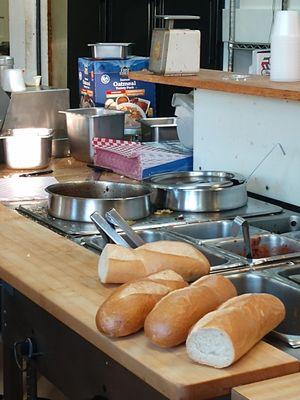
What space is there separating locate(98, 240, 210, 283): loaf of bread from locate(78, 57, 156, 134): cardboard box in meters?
1.89

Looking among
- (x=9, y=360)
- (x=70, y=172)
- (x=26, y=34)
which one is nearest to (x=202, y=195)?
(x=9, y=360)

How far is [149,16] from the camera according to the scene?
646 cm

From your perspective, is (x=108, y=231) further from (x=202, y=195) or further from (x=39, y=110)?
(x=39, y=110)

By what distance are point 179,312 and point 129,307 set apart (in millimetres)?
110

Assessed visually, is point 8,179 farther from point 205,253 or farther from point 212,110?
point 205,253

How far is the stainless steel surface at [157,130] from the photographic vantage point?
3.75 m

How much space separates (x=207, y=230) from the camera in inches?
103

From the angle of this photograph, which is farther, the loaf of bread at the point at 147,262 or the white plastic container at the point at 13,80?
the white plastic container at the point at 13,80

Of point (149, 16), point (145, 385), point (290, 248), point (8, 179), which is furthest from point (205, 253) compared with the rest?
point (149, 16)

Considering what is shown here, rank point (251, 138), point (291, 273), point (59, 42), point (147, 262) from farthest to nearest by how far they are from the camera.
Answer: point (59, 42) < point (251, 138) < point (291, 273) < point (147, 262)

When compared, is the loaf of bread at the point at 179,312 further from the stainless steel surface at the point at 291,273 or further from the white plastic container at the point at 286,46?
the white plastic container at the point at 286,46

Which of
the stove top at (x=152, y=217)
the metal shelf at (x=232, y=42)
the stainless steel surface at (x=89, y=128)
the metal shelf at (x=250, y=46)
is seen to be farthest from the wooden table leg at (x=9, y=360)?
the metal shelf at (x=232, y=42)

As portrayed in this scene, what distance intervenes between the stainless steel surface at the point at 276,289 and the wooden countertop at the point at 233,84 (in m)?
0.66

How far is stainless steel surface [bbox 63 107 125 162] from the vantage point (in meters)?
3.60
